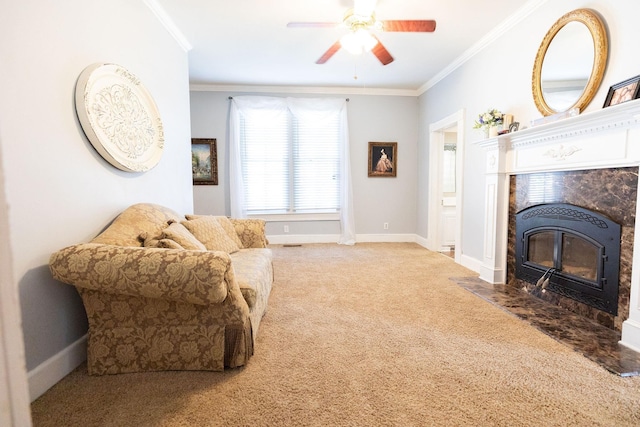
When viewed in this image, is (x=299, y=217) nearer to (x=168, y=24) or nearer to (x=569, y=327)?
(x=168, y=24)

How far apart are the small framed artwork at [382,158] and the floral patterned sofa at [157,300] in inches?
153

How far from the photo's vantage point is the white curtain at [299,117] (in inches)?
202

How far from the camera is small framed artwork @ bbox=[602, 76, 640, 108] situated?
193 cm

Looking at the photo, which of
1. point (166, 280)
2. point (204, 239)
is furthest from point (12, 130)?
point (204, 239)

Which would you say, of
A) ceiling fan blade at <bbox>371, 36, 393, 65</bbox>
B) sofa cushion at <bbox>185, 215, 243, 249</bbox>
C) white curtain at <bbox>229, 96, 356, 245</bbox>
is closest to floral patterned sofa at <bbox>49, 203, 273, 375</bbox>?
sofa cushion at <bbox>185, 215, 243, 249</bbox>

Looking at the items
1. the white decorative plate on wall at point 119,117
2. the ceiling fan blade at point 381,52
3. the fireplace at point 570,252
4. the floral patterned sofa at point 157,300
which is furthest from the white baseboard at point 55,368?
the fireplace at point 570,252

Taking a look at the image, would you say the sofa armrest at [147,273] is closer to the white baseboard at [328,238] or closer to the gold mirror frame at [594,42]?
the gold mirror frame at [594,42]

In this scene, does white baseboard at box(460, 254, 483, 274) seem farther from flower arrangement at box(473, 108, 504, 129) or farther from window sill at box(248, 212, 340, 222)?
window sill at box(248, 212, 340, 222)

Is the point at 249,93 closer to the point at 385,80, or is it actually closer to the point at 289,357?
the point at 385,80

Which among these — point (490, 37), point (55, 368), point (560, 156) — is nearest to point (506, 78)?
point (490, 37)

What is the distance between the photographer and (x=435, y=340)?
205 centimetres

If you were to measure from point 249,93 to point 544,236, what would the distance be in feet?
15.2

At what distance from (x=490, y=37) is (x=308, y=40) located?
6.67 ft

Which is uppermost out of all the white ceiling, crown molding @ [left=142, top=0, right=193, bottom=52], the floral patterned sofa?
the white ceiling
